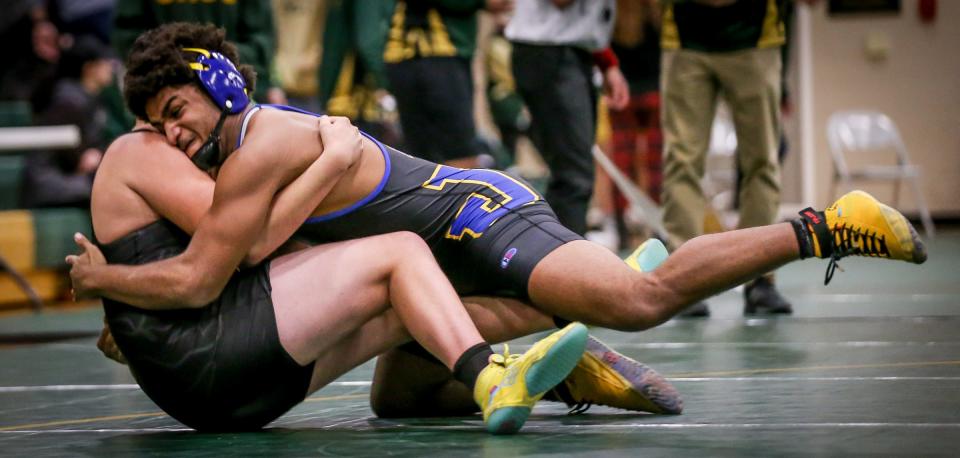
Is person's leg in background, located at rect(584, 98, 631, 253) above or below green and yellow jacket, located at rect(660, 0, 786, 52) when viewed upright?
below

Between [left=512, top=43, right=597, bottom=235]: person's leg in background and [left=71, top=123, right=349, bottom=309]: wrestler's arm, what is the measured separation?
256cm

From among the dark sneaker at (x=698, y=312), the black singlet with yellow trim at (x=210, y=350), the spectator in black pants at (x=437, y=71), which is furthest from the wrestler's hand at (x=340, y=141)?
the spectator in black pants at (x=437, y=71)

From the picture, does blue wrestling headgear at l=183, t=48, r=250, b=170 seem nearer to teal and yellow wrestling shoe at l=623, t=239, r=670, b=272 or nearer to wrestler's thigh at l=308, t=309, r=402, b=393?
wrestler's thigh at l=308, t=309, r=402, b=393

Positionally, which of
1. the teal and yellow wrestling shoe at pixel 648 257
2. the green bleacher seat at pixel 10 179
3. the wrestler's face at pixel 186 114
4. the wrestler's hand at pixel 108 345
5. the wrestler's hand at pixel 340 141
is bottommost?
the green bleacher seat at pixel 10 179

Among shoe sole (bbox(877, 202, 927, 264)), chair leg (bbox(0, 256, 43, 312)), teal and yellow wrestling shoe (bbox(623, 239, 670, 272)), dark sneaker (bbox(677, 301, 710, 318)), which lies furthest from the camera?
chair leg (bbox(0, 256, 43, 312))

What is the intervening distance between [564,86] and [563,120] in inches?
4.9

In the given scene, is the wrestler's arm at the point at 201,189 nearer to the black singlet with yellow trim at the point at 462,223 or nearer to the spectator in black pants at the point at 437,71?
the black singlet with yellow trim at the point at 462,223

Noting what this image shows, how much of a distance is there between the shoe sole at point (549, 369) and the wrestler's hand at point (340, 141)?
2.08 feet

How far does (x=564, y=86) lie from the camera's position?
561cm

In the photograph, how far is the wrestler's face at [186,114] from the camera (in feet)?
10.5

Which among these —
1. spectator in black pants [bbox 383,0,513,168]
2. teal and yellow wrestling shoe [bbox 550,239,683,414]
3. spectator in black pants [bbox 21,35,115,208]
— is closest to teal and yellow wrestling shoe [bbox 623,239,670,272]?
teal and yellow wrestling shoe [bbox 550,239,683,414]

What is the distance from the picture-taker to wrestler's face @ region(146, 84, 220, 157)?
3.19 meters

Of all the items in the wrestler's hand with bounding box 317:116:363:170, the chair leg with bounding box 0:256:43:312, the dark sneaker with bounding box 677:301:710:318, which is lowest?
the chair leg with bounding box 0:256:43:312

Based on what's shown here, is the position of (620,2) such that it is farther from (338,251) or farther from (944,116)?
(338,251)
